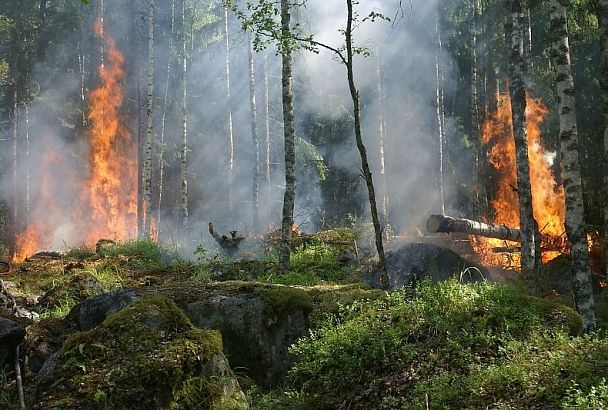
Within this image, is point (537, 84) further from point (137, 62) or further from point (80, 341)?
point (137, 62)

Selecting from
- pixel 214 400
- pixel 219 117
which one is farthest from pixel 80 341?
pixel 219 117

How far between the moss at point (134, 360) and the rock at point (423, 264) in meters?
9.29

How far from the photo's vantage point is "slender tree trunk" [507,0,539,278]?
459 inches

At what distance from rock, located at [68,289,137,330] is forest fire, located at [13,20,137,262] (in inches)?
869

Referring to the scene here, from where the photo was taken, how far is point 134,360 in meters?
3.96

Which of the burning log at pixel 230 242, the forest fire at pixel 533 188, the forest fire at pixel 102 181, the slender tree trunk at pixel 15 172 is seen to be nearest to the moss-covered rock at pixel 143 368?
the burning log at pixel 230 242

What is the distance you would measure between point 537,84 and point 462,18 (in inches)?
402

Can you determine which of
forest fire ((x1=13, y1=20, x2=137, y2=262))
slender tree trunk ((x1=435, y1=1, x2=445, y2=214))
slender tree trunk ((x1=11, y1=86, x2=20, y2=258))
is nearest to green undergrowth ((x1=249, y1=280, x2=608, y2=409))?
slender tree trunk ((x1=435, y1=1, x2=445, y2=214))

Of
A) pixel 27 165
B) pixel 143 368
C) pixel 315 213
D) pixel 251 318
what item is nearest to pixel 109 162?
pixel 27 165

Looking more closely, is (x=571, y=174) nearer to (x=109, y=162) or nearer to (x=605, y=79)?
(x=605, y=79)

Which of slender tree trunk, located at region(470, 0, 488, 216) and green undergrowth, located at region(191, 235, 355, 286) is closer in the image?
green undergrowth, located at region(191, 235, 355, 286)

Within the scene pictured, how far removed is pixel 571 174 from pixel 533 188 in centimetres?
1077

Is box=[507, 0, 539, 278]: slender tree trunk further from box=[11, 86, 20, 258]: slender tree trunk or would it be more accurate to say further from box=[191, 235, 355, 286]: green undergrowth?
box=[11, 86, 20, 258]: slender tree trunk

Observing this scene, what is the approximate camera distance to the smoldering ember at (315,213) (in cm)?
445
